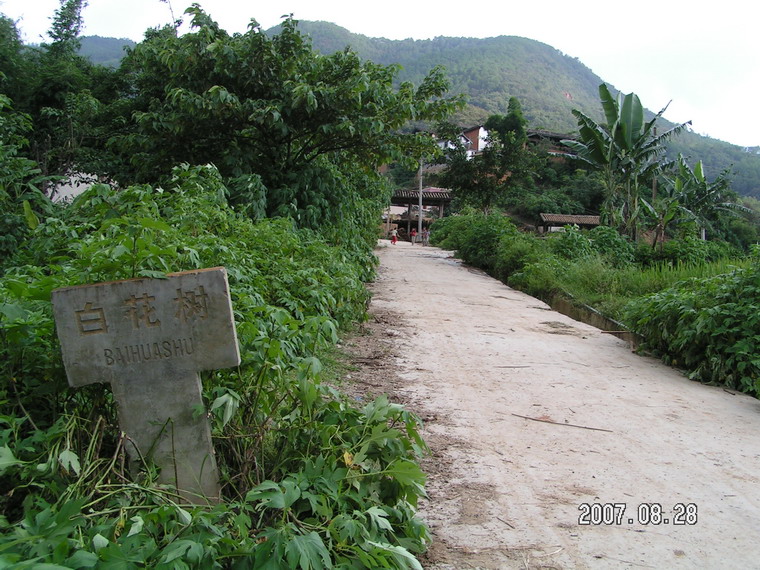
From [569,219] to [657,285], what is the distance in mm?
23935

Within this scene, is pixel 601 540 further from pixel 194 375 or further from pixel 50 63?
pixel 50 63

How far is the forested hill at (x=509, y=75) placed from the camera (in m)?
58.3

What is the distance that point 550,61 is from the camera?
10369 centimetres

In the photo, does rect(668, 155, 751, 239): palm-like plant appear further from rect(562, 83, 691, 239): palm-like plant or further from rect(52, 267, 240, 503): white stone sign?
rect(52, 267, 240, 503): white stone sign

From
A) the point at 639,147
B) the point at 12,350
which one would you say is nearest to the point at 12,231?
the point at 12,350

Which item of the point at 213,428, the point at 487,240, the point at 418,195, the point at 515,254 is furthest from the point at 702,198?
the point at 213,428

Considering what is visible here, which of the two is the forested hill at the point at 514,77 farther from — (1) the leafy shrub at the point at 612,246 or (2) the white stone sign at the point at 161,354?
(2) the white stone sign at the point at 161,354

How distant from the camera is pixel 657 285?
9.51 meters

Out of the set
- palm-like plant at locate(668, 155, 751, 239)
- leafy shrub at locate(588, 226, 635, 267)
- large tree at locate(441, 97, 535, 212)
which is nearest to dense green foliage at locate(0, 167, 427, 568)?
leafy shrub at locate(588, 226, 635, 267)

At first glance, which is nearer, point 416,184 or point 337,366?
point 337,366

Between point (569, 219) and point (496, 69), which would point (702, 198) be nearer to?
point (569, 219)

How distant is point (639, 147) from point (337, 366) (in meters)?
14.1
